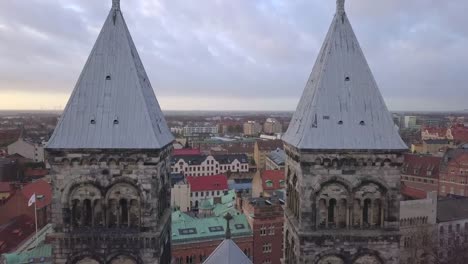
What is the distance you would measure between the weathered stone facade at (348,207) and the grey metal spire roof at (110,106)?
7715 millimetres

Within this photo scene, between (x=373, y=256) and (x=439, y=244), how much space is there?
4980 centimetres

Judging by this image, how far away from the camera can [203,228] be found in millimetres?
56844

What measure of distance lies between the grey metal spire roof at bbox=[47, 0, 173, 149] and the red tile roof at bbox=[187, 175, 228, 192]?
228 feet

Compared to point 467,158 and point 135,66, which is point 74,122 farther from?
point 467,158

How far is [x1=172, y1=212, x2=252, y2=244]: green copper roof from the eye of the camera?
5541 centimetres

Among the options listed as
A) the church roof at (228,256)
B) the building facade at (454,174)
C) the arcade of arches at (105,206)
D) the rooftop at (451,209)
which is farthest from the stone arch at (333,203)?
the building facade at (454,174)

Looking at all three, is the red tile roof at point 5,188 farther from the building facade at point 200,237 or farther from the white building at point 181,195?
the building facade at point 200,237

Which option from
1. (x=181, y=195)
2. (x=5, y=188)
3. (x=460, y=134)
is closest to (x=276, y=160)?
(x=181, y=195)

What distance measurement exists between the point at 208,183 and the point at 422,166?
51.1 m

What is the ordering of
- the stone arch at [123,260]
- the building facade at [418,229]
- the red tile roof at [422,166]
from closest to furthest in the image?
the stone arch at [123,260], the building facade at [418,229], the red tile roof at [422,166]

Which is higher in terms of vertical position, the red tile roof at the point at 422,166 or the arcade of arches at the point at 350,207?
the arcade of arches at the point at 350,207

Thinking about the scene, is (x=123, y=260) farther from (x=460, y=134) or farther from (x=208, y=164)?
(x=460, y=134)

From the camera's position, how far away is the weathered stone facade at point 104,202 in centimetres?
1980

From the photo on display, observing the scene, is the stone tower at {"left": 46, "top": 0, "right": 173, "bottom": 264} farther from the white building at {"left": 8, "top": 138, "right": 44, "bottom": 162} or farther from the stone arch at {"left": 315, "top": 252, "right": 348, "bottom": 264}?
the white building at {"left": 8, "top": 138, "right": 44, "bottom": 162}
